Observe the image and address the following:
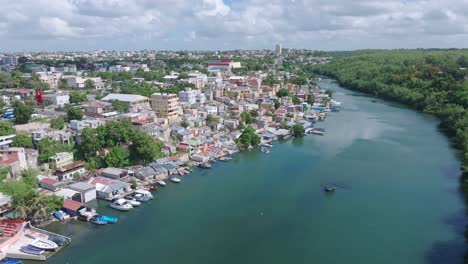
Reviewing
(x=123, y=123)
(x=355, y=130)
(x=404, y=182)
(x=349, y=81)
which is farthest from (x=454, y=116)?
(x=349, y=81)

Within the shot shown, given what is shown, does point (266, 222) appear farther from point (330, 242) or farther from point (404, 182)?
point (404, 182)

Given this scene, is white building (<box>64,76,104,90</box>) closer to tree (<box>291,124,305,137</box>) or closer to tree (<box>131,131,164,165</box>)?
tree (<box>131,131,164,165</box>)

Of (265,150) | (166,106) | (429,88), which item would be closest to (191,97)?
(166,106)

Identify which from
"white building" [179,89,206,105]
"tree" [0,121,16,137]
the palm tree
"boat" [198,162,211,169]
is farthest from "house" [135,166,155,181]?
"white building" [179,89,206,105]

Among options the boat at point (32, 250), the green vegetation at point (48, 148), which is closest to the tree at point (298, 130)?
the green vegetation at point (48, 148)

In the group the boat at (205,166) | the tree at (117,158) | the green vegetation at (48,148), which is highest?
the green vegetation at (48,148)

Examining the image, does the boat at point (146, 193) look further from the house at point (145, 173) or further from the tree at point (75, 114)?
the tree at point (75, 114)

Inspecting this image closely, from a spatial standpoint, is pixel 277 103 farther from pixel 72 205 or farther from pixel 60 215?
pixel 60 215
